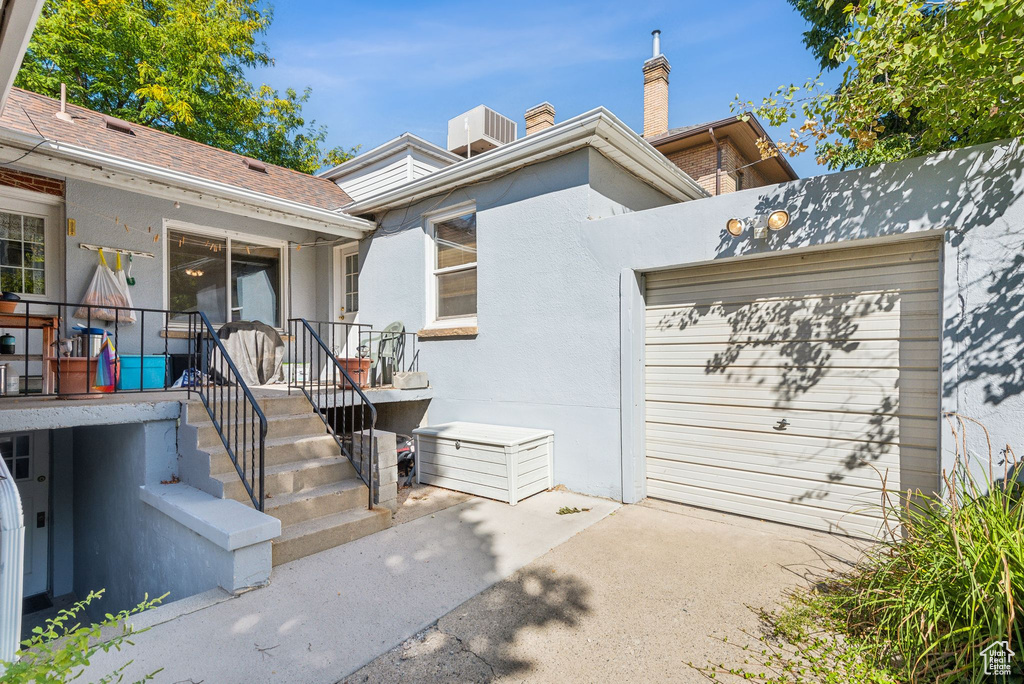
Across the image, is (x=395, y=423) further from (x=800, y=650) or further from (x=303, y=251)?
(x=800, y=650)

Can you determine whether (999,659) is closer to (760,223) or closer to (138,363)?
(760,223)

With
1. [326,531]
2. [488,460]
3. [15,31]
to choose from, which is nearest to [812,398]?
[488,460]

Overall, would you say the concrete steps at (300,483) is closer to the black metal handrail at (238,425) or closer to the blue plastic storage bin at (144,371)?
the black metal handrail at (238,425)

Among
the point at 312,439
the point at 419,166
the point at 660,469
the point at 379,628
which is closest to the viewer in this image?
the point at 379,628

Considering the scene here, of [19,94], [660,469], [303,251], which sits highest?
[19,94]

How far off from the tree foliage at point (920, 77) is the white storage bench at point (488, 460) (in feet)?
11.7

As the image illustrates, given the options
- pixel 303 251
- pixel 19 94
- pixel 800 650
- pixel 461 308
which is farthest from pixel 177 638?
pixel 19 94

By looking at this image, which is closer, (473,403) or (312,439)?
(312,439)

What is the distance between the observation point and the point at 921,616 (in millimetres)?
2260

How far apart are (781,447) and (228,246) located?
724 centimetres

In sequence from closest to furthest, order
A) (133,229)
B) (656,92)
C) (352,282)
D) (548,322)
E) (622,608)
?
1. (622,608)
2. (548,322)
3. (133,229)
4. (352,282)
5. (656,92)

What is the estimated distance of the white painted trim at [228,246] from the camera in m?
6.30

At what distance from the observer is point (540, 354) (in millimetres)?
5387

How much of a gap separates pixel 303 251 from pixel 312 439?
4494 mm
